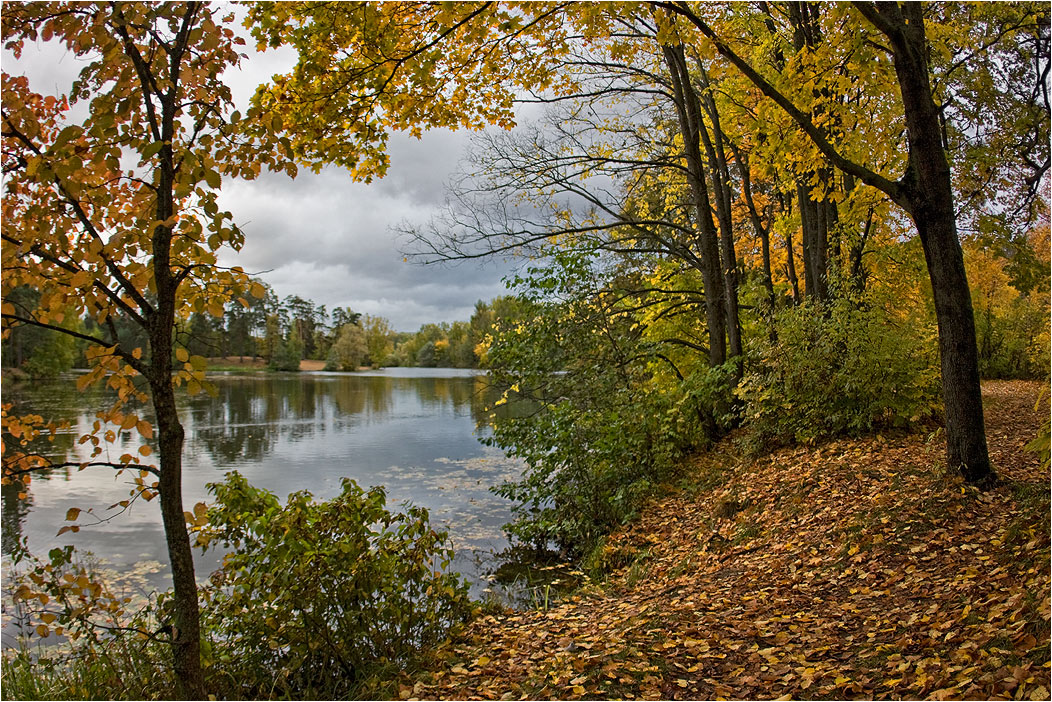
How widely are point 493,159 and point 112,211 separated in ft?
24.8

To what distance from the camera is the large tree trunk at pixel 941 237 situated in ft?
16.3

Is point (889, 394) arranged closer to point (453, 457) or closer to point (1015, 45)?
point (1015, 45)

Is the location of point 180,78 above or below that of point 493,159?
below

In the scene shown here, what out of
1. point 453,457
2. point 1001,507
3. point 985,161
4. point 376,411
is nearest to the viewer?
point 1001,507

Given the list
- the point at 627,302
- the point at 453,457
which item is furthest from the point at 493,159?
the point at 453,457

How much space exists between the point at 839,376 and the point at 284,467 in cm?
1044

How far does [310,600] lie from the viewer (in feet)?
13.4

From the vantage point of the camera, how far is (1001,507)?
15.3ft

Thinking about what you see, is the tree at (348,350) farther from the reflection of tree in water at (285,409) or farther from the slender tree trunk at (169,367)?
the slender tree trunk at (169,367)

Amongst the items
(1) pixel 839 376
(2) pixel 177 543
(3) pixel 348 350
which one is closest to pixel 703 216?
(1) pixel 839 376

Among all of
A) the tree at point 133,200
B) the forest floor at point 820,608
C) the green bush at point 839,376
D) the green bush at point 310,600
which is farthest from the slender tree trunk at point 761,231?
the tree at point 133,200

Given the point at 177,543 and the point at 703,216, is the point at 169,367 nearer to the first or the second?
the point at 177,543

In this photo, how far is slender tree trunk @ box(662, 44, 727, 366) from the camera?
9625 mm

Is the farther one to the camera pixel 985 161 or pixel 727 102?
pixel 727 102
